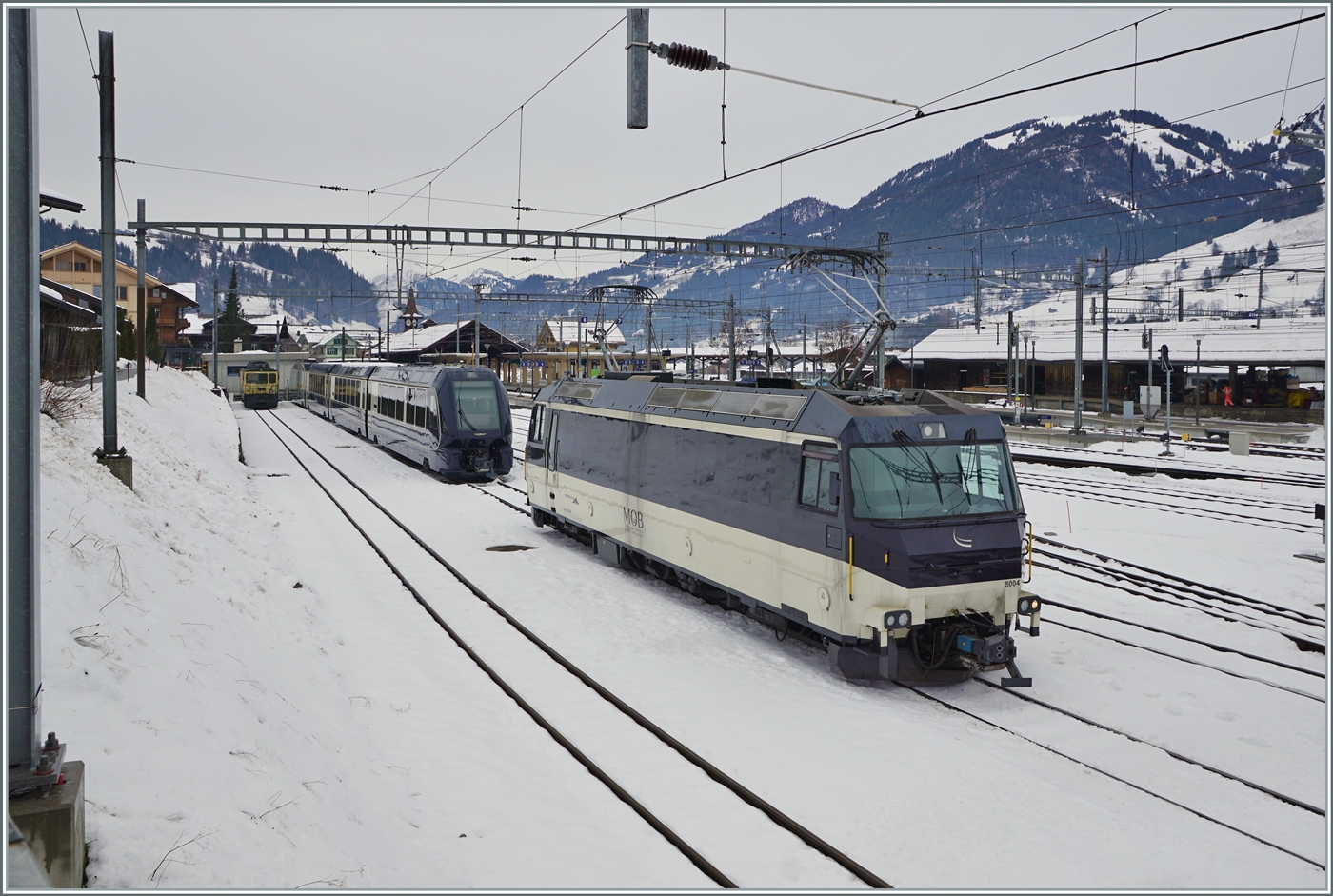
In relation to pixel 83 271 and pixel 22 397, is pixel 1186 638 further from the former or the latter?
pixel 83 271

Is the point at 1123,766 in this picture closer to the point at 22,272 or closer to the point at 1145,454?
the point at 22,272

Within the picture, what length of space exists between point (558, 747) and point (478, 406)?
18.8m

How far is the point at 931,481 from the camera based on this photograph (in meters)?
10.2

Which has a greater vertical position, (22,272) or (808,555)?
(22,272)

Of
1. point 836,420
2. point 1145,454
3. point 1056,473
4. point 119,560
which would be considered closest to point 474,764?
point 119,560

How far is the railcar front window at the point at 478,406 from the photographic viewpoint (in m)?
26.3

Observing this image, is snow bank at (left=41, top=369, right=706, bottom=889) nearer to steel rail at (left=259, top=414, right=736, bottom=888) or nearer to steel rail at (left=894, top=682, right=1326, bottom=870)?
steel rail at (left=259, top=414, right=736, bottom=888)

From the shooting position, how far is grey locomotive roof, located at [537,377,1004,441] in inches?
404

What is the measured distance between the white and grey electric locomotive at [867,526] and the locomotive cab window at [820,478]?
18mm

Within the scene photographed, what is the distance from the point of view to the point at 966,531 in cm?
1004

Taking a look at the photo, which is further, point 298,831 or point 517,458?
point 517,458

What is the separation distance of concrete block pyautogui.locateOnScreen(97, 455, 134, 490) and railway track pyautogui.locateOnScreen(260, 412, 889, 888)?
4626mm

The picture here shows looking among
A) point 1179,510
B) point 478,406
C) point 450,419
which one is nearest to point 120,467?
point 450,419

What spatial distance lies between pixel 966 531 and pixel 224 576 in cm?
917
